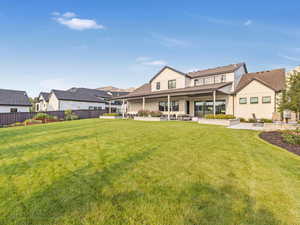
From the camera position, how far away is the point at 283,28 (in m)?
13.9

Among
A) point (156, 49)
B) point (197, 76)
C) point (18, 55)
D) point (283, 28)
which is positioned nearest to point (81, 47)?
point (18, 55)

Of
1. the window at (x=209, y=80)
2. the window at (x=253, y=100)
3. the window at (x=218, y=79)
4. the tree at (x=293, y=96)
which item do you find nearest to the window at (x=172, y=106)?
the window at (x=209, y=80)

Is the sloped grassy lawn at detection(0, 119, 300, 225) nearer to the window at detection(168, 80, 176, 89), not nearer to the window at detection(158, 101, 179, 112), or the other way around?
the window at detection(158, 101, 179, 112)

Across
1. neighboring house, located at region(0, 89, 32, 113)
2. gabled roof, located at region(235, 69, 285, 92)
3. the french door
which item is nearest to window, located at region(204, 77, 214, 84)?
the french door

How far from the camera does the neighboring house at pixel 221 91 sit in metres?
15.1

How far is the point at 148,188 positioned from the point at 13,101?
102 feet

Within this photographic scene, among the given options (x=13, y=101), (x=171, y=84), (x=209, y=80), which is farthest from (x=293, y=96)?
(x=13, y=101)

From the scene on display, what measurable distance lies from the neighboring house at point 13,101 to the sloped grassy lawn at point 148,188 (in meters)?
26.1

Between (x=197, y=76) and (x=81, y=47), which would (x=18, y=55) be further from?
(x=197, y=76)

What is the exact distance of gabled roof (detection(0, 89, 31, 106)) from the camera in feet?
75.8

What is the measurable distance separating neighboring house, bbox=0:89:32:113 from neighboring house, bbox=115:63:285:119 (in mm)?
18812

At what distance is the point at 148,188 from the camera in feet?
8.34

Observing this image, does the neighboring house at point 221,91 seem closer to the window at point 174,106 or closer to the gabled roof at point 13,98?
the window at point 174,106

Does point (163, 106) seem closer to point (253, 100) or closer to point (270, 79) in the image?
point (253, 100)
